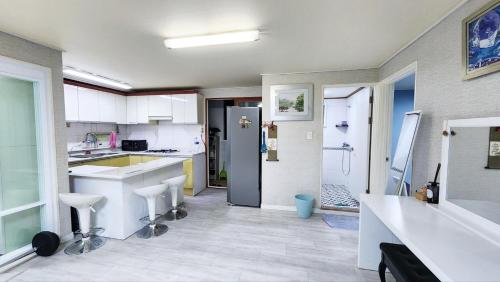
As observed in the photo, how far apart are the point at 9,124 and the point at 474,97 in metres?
4.02

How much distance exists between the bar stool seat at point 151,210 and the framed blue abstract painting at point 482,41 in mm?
3130

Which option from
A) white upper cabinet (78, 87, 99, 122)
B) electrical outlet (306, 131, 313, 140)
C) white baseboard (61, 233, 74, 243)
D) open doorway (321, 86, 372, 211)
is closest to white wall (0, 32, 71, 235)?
white baseboard (61, 233, 74, 243)

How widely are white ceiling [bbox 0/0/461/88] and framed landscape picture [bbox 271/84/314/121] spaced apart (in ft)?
1.61

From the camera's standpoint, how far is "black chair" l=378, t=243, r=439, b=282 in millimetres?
1309

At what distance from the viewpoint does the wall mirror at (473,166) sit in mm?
1297

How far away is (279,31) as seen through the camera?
197cm

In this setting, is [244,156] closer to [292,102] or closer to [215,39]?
[292,102]

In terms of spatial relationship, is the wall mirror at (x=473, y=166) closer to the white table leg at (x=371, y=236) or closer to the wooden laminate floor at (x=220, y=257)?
the white table leg at (x=371, y=236)

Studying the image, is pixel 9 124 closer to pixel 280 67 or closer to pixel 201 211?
pixel 201 211

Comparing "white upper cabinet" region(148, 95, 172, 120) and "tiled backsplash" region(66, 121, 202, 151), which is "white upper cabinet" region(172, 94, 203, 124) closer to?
"white upper cabinet" region(148, 95, 172, 120)

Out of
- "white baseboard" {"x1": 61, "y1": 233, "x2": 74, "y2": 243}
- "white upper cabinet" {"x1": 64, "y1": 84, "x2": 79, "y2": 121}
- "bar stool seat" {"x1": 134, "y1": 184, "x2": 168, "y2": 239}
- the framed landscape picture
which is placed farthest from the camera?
"white upper cabinet" {"x1": 64, "y1": 84, "x2": 79, "y2": 121}

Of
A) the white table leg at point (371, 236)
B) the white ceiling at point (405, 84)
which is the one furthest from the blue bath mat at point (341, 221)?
the white ceiling at point (405, 84)

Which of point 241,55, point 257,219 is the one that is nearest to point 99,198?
point 257,219

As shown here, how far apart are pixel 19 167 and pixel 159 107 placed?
271 cm
